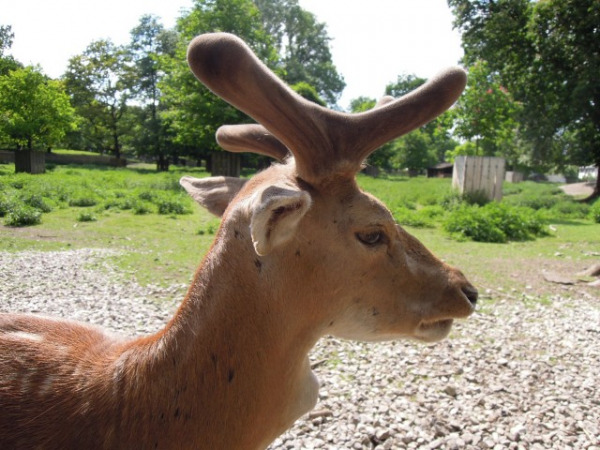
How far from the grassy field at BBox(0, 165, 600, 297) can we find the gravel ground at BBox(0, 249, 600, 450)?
3.16 feet

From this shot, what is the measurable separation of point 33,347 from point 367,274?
1561 mm

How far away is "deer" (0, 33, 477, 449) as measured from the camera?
1.77 metres

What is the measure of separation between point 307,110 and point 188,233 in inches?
432

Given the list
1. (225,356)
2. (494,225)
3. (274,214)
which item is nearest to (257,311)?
(225,356)

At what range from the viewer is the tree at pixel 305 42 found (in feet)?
182

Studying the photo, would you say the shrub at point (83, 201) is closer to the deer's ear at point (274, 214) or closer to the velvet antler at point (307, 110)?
the velvet antler at point (307, 110)

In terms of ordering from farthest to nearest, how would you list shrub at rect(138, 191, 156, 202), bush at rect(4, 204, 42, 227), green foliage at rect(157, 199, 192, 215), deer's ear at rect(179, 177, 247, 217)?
shrub at rect(138, 191, 156, 202), green foliage at rect(157, 199, 192, 215), bush at rect(4, 204, 42, 227), deer's ear at rect(179, 177, 247, 217)

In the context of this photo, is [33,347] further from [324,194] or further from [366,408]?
[366,408]


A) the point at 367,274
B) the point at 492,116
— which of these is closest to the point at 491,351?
the point at 367,274

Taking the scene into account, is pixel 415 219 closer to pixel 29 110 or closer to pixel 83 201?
pixel 83 201

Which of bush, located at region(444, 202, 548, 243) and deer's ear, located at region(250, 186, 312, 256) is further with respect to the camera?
bush, located at region(444, 202, 548, 243)

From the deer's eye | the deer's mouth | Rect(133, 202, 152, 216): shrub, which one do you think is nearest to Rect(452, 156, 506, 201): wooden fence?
Rect(133, 202, 152, 216): shrub

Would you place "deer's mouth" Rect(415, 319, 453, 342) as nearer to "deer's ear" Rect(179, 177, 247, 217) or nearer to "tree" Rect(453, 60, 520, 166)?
"deer's ear" Rect(179, 177, 247, 217)

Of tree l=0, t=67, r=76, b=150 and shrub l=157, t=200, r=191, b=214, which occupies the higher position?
tree l=0, t=67, r=76, b=150
